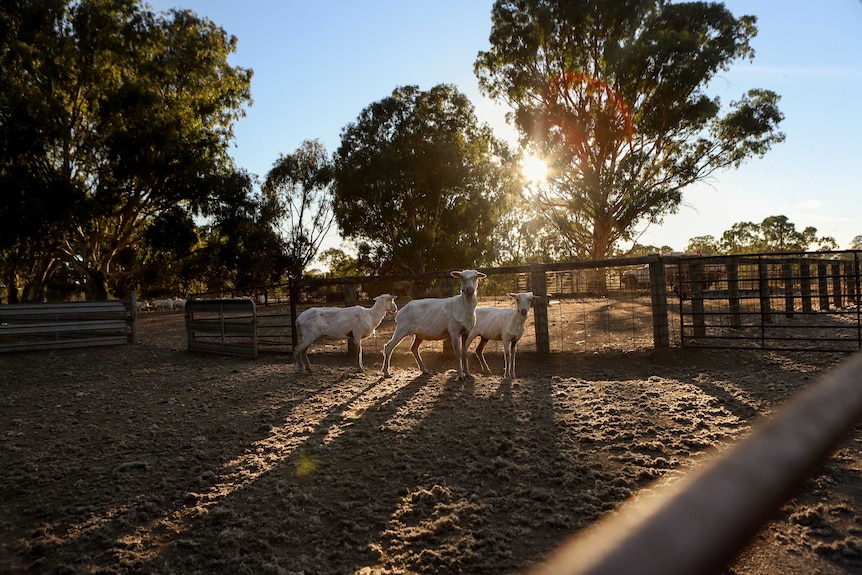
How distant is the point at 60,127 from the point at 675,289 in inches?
943

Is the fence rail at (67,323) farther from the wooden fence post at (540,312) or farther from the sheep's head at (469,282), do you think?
the wooden fence post at (540,312)

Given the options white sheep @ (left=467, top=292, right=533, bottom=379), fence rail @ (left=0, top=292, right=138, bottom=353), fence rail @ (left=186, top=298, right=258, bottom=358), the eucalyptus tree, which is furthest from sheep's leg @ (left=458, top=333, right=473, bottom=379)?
the eucalyptus tree

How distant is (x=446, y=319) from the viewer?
9.42 meters

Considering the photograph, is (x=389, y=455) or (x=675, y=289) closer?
(x=389, y=455)

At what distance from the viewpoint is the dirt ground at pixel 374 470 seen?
3.32 meters

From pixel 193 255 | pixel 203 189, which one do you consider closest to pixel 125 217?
pixel 203 189

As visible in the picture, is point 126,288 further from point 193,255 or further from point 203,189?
point 203,189

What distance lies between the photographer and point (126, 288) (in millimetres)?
37000

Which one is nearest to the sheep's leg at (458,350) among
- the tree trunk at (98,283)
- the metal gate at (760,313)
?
the metal gate at (760,313)

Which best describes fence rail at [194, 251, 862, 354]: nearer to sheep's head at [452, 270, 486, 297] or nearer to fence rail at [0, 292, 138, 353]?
sheep's head at [452, 270, 486, 297]

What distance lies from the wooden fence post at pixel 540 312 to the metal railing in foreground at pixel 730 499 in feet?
31.7

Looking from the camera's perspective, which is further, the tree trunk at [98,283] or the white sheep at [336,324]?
the tree trunk at [98,283]

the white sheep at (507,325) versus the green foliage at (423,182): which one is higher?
the green foliage at (423,182)

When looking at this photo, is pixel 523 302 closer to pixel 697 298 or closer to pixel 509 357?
pixel 509 357
